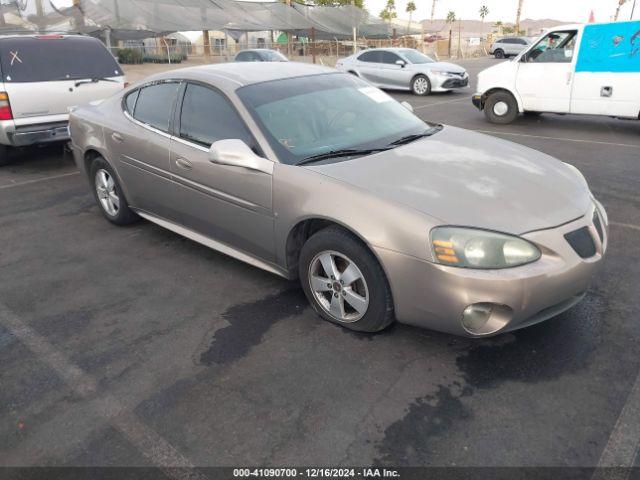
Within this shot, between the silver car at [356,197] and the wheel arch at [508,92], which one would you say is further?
the wheel arch at [508,92]

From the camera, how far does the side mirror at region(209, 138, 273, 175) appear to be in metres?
3.34

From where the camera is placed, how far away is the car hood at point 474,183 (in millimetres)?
2807

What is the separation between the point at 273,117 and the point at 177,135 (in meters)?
0.89

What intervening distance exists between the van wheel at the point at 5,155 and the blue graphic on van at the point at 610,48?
957 cm

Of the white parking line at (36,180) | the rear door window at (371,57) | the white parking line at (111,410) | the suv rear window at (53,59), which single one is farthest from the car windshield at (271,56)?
the white parking line at (111,410)

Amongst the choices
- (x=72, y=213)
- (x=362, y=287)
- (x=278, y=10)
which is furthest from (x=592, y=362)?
(x=278, y=10)

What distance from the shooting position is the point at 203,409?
2646 millimetres

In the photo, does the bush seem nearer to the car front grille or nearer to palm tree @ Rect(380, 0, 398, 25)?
the car front grille

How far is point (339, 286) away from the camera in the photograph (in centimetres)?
317

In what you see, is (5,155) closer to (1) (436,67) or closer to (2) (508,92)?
(2) (508,92)

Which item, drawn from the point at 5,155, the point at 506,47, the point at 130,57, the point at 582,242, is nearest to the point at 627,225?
the point at 582,242

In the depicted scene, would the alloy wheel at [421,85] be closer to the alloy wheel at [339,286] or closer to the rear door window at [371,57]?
the rear door window at [371,57]

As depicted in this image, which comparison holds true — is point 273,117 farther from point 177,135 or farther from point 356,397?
point 356,397

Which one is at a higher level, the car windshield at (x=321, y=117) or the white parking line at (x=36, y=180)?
the car windshield at (x=321, y=117)
